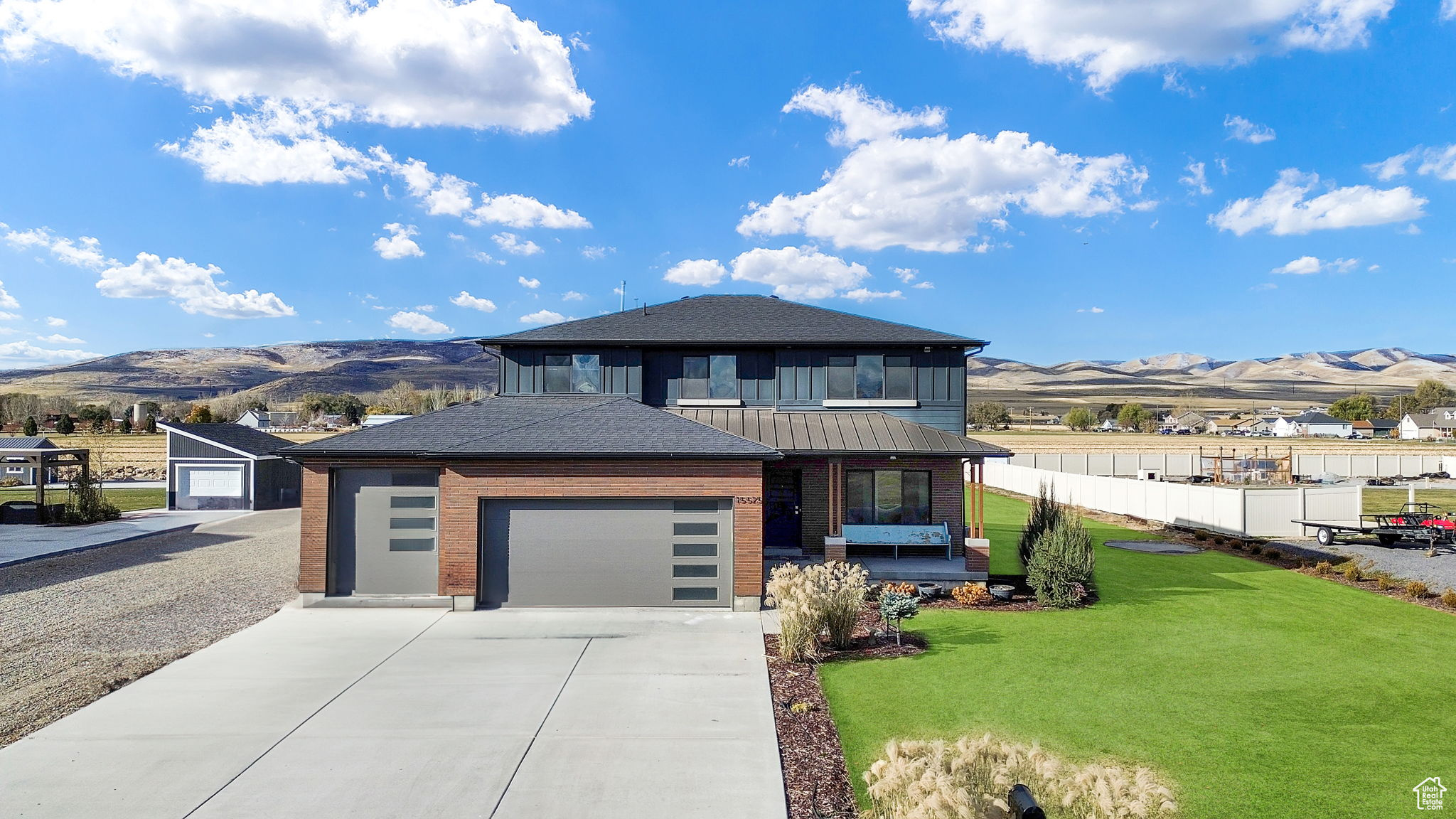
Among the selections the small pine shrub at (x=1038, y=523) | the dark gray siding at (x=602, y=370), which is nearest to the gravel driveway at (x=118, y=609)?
the dark gray siding at (x=602, y=370)

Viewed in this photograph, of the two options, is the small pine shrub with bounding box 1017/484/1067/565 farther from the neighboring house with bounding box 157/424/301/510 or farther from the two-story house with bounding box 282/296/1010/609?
the neighboring house with bounding box 157/424/301/510

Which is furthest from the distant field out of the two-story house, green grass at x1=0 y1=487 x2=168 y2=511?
green grass at x1=0 y1=487 x2=168 y2=511

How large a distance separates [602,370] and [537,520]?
621cm

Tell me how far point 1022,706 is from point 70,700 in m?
11.8

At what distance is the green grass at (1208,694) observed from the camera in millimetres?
6980

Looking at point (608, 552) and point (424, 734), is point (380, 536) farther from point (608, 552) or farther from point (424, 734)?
point (424, 734)

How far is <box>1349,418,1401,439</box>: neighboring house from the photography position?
104 meters

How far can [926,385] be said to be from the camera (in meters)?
18.4

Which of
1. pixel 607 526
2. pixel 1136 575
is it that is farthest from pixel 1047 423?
pixel 607 526

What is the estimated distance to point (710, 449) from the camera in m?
13.4

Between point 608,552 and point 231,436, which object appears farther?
point 231,436

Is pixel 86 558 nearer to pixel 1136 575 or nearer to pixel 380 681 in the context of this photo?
pixel 380 681

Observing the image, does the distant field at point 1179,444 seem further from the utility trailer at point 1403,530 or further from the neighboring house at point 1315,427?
the utility trailer at point 1403,530

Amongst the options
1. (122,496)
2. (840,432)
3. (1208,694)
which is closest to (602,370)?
(840,432)
